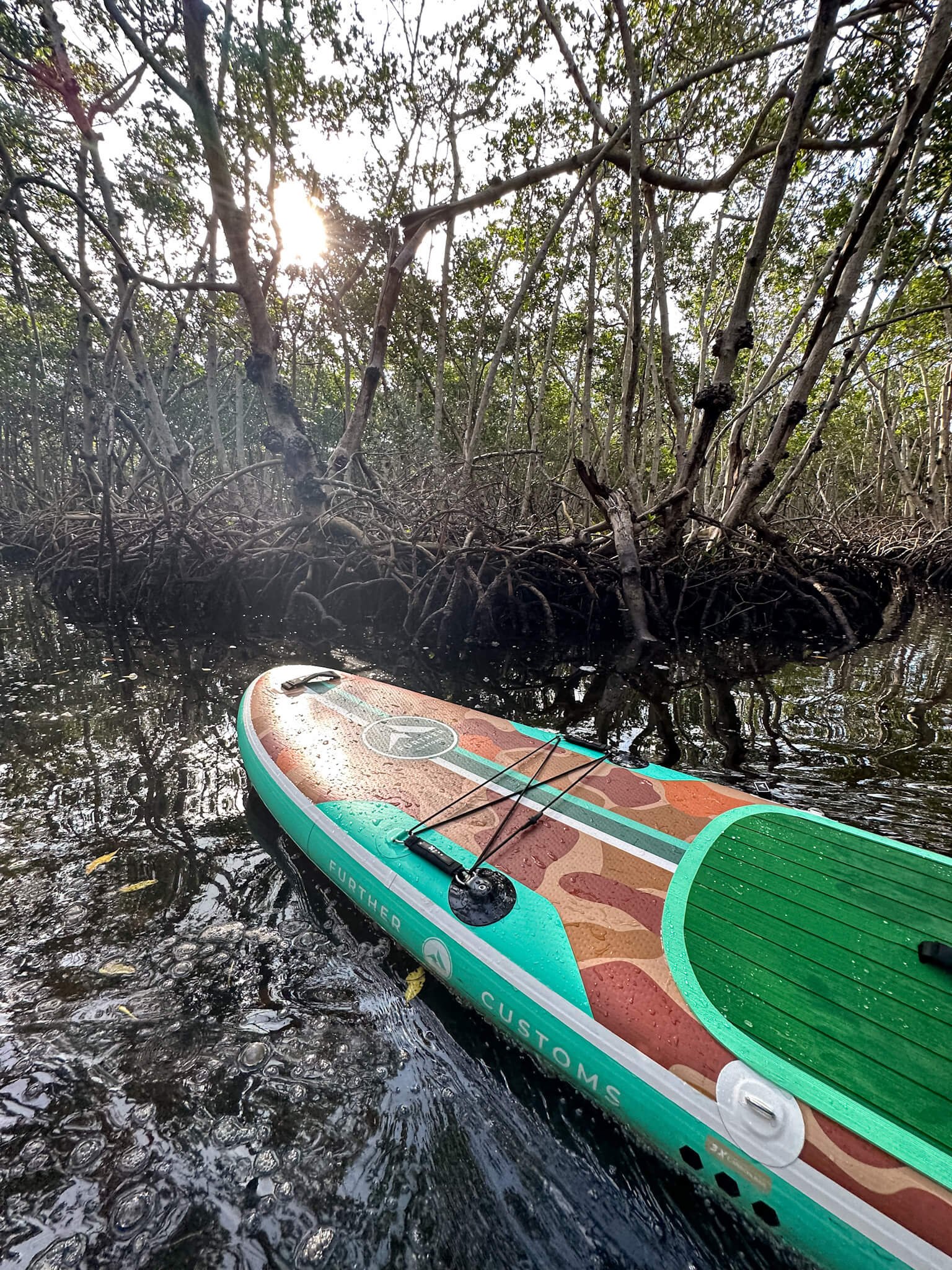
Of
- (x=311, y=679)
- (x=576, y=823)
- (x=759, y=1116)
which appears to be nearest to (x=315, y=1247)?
(x=759, y=1116)

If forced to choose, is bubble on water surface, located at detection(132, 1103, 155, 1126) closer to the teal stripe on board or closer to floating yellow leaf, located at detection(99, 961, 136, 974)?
floating yellow leaf, located at detection(99, 961, 136, 974)

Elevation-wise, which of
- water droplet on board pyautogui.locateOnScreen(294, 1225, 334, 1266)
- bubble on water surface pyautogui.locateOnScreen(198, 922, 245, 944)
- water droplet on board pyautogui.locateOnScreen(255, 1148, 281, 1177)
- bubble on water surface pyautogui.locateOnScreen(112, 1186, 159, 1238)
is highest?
bubble on water surface pyautogui.locateOnScreen(198, 922, 245, 944)

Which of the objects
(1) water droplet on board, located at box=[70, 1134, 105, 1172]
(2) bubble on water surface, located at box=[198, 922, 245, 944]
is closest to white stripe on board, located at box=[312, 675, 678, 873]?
(2) bubble on water surface, located at box=[198, 922, 245, 944]

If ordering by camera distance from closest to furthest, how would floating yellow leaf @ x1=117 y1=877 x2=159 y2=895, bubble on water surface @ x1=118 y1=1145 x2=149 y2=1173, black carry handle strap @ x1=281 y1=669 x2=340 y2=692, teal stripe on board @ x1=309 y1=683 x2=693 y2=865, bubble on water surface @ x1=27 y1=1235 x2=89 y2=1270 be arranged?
bubble on water surface @ x1=27 y1=1235 x2=89 y2=1270 < bubble on water surface @ x1=118 y1=1145 x2=149 y2=1173 < teal stripe on board @ x1=309 y1=683 x2=693 y2=865 < floating yellow leaf @ x1=117 y1=877 x2=159 y2=895 < black carry handle strap @ x1=281 y1=669 x2=340 y2=692

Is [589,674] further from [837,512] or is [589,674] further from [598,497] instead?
[837,512]

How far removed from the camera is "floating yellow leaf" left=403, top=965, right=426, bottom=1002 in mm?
1705

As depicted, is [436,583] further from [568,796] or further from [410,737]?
[568,796]

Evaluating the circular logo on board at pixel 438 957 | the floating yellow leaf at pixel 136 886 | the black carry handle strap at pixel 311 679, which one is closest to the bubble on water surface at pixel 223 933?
the floating yellow leaf at pixel 136 886

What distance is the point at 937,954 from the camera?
1269 millimetres

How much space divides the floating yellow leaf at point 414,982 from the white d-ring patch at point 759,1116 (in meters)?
0.98

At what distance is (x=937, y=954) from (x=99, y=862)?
309 cm

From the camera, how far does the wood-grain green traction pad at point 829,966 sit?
1.06 meters

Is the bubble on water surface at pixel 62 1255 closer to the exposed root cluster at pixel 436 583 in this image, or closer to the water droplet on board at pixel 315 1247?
the water droplet on board at pixel 315 1247

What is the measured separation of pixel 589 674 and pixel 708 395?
9.32 feet
